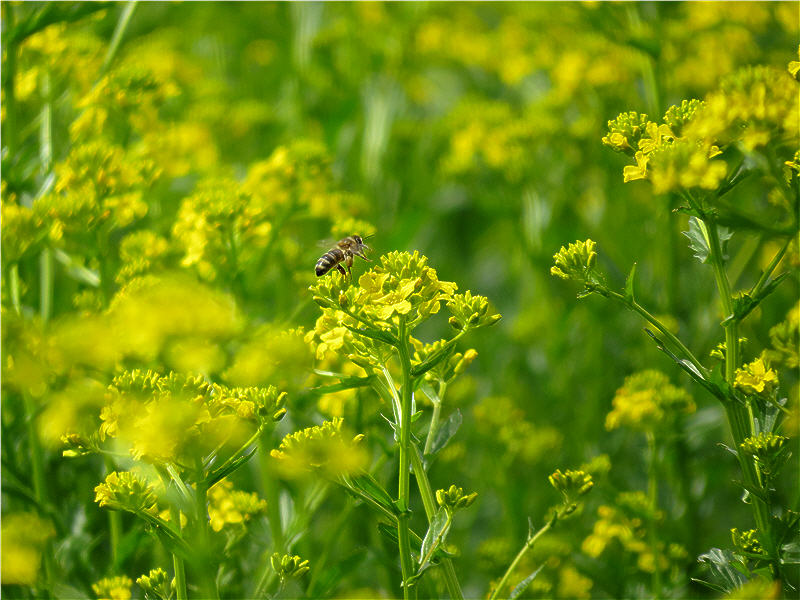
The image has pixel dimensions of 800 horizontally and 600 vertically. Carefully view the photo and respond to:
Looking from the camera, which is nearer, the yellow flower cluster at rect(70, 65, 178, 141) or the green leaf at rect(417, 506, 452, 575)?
the green leaf at rect(417, 506, 452, 575)

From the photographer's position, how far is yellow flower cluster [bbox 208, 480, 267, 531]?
1.37m

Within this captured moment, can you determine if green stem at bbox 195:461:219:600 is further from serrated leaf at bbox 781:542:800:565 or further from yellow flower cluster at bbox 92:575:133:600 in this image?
serrated leaf at bbox 781:542:800:565

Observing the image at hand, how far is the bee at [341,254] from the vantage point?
1766 millimetres

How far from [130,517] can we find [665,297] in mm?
1513

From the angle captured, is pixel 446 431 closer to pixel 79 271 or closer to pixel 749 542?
pixel 749 542

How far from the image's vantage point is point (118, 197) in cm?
182

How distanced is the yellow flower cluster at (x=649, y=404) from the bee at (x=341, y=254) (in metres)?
0.62

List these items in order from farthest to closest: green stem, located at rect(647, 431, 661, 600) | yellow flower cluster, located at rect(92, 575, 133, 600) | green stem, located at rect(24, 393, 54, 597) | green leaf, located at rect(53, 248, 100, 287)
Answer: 1. green leaf, located at rect(53, 248, 100, 287)
2. green stem, located at rect(24, 393, 54, 597)
3. green stem, located at rect(647, 431, 661, 600)
4. yellow flower cluster, located at rect(92, 575, 133, 600)

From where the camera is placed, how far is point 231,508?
140 centimetres

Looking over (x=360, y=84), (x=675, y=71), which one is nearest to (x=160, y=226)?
(x=360, y=84)

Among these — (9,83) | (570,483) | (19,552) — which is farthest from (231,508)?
(9,83)

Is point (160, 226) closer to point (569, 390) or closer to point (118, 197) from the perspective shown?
point (118, 197)

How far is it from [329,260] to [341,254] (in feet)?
0.22

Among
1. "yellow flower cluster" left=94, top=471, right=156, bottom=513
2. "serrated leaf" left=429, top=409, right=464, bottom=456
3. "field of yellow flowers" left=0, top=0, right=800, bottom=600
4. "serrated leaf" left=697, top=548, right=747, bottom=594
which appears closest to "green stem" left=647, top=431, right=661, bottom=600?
"field of yellow flowers" left=0, top=0, right=800, bottom=600
